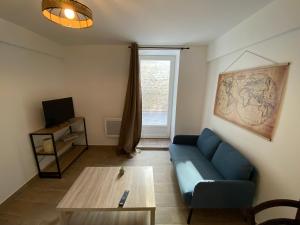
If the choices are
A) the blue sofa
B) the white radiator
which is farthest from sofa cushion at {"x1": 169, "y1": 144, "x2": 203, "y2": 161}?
the white radiator

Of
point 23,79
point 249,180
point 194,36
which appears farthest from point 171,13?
point 23,79

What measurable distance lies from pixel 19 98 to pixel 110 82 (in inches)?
64.1

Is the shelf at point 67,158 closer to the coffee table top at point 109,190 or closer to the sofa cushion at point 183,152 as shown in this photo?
the coffee table top at point 109,190

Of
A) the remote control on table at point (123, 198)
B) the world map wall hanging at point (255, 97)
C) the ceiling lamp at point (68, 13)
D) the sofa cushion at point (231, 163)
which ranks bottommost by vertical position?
the remote control on table at point (123, 198)

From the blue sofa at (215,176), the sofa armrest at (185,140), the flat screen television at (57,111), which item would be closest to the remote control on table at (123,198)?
the blue sofa at (215,176)

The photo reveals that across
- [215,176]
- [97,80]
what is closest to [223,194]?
[215,176]

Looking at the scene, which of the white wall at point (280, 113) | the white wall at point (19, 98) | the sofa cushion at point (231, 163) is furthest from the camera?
the white wall at point (19, 98)

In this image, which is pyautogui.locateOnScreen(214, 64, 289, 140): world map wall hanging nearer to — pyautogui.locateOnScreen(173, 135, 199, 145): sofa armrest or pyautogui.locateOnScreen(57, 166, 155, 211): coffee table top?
pyautogui.locateOnScreen(173, 135, 199, 145): sofa armrest

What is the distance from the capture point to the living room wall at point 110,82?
126 inches

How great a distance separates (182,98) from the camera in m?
3.29

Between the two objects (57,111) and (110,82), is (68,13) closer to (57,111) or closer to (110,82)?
(57,111)

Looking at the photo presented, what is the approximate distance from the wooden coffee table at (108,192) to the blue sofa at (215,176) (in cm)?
45

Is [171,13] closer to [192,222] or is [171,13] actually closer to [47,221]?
[192,222]

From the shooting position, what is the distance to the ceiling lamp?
99cm
